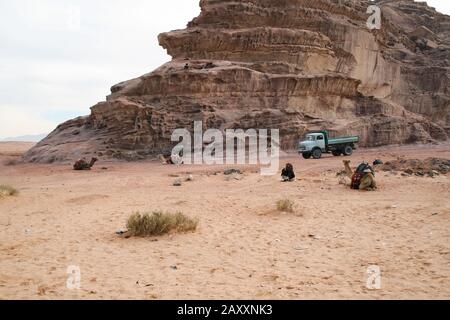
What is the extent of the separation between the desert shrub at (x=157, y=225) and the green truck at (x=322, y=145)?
18.4 meters

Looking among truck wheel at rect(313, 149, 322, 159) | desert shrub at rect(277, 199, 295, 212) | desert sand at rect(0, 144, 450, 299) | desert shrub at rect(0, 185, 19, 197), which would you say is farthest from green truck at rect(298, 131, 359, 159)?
desert shrub at rect(0, 185, 19, 197)

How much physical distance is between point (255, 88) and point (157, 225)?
2510 cm

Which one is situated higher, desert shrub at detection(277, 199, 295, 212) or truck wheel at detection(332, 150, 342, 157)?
Result: truck wheel at detection(332, 150, 342, 157)

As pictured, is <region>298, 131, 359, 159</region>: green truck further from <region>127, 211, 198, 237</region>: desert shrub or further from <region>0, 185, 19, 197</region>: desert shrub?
<region>127, 211, 198, 237</region>: desert shrub

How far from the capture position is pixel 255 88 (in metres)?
32.6

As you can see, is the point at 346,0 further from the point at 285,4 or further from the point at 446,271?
the point at 446,271

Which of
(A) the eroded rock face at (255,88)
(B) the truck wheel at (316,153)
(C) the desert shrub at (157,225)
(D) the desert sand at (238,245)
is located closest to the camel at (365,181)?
(D) the desert sand at (238,245)

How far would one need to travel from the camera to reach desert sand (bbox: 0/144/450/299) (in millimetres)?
5473

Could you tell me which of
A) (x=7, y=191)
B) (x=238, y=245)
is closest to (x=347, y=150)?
(x=7, y=191)

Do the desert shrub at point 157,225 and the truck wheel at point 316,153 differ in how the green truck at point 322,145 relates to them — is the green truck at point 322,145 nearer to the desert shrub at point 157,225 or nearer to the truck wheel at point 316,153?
the truck wheel at point 316,153

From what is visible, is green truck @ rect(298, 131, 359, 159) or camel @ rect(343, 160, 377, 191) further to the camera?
green truck @ rect(298, 131, 359, 159)

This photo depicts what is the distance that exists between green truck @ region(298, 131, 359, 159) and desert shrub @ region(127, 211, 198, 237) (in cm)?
1835
